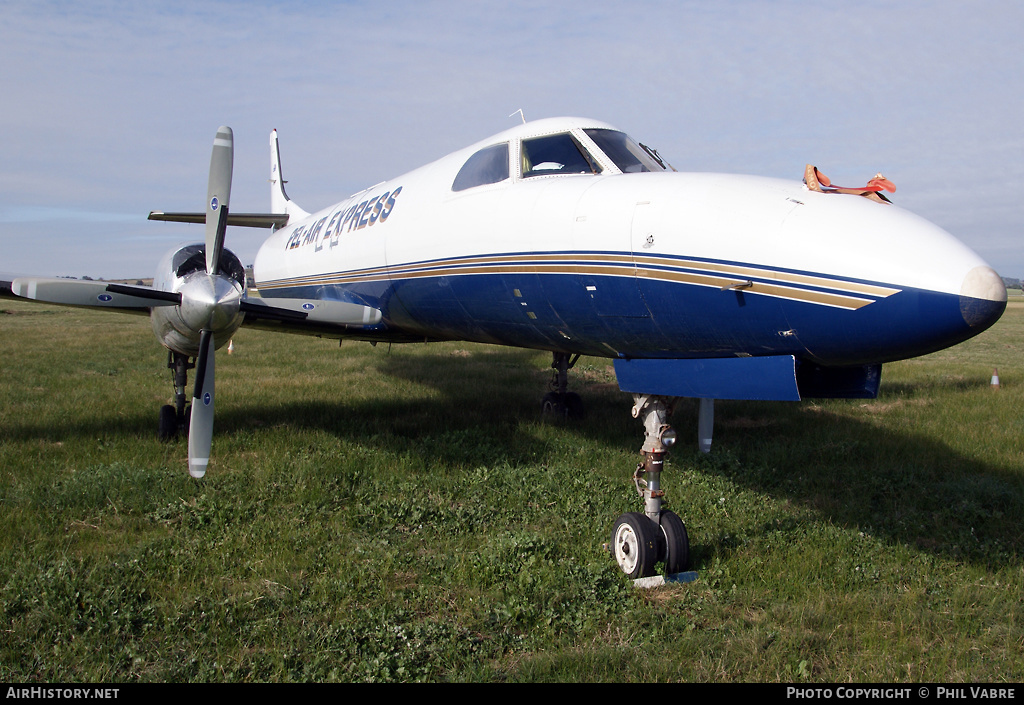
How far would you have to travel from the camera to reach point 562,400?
34.8 feet

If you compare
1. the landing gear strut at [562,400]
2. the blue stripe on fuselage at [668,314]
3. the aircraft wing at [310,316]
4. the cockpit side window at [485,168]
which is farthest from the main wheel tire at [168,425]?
the landing gear strut at [562,400]

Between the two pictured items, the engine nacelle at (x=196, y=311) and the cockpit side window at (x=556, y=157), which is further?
the engine nacelle at (x=196, y=311)

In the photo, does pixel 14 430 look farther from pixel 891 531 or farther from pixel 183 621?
pixel 891 531

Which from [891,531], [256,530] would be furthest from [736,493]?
[256,530]

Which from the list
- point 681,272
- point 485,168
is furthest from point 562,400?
point 681,272

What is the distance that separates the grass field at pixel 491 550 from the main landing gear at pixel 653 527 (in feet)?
0.67

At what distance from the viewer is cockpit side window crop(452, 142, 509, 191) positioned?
6.56m

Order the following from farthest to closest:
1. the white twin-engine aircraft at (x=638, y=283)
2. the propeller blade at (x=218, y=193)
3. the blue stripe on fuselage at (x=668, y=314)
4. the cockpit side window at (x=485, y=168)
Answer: the propeller blade at (x=218, y=193) → the cockpit side window at (x=485, y=168) → the white twin-engine aircraft at (x=638, y=283) → the blue stripe on fuselage at (x=668, y=314)

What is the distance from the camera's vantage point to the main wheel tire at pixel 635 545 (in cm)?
498

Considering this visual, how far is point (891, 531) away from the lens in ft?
19.6

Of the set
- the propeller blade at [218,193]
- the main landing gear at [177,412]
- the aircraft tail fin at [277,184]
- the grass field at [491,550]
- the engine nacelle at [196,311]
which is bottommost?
the grass field at [491,550]

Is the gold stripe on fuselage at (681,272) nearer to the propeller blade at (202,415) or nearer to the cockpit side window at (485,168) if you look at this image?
the cockpit side window at (485,168)

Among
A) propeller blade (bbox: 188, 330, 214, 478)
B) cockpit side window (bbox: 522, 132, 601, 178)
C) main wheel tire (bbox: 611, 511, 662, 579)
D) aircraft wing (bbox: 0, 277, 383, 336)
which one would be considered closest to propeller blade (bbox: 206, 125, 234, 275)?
aircraft wing (bbox: 0, 277, 383, 336)

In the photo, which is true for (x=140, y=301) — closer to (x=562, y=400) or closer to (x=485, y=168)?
(x=485, y=168)
